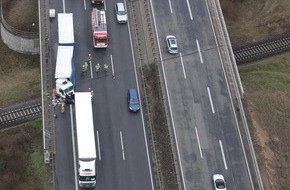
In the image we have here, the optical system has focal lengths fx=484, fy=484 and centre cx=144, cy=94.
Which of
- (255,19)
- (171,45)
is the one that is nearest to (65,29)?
(171,45)

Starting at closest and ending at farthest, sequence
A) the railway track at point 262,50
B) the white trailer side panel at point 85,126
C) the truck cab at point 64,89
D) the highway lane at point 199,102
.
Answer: the white trailer side panel at point 85,126, the highway lane at point 199,102, the truck cab at point 64,89, the railway track at point 262,50

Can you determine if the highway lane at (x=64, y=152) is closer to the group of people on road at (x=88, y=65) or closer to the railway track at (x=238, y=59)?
the group of people on road at (x=88, y=65)

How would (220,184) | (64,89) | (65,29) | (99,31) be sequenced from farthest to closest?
(65,29)
(99,31)
(64,89)
(220,184)

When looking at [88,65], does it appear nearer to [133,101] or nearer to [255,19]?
[133,101]

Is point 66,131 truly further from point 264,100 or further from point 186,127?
point 264,100

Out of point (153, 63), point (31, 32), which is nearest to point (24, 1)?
point (31, 32)

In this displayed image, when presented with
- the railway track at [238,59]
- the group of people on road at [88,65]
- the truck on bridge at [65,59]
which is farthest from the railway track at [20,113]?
the group of people on road at [88,65]

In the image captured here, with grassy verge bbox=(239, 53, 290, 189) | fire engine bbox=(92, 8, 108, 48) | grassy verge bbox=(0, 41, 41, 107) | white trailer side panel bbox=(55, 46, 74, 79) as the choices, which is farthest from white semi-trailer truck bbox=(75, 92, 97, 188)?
grassy verge bbox=(239, 53, 290, 189)
